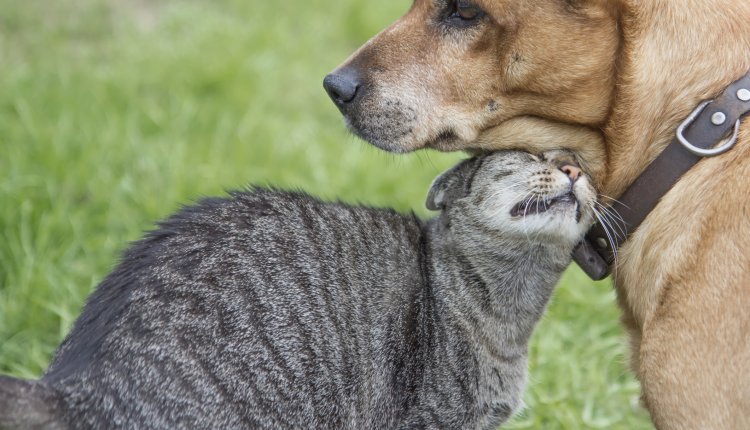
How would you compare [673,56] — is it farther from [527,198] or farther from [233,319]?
[233,319]

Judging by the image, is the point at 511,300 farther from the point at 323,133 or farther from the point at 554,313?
the point at 323,133

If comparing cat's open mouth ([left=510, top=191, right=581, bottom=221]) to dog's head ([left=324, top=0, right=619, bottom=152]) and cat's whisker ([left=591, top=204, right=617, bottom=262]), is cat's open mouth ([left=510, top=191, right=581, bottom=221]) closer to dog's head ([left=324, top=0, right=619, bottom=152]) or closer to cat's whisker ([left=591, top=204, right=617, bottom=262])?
cat's whisker ([left=591, top=204, right=617, bottom=262])

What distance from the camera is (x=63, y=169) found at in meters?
5.06

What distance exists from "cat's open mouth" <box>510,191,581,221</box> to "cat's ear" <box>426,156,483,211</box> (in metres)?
0.31

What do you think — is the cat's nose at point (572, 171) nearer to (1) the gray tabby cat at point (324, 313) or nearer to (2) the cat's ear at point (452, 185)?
(1) the gray tabby cat at point (324, 313)

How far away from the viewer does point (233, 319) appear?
3.01 metres

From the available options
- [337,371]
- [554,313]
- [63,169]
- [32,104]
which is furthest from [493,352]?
[32,104]

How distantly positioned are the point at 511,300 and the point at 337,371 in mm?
739

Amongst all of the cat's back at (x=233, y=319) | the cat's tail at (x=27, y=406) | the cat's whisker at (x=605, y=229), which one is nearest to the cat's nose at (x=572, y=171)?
the cat's whisker at (x=605, y=229)

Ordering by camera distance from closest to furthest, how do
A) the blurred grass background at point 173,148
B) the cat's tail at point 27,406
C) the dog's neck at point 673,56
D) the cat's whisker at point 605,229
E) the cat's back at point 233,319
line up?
the cat's tail at point 27,406 → the cat's back at point 233,319 → the dog's neck at point 673,56 → the cat's whisker at point 605,229 → the blurred grass background at point 173,148

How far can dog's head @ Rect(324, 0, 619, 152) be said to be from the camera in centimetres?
308

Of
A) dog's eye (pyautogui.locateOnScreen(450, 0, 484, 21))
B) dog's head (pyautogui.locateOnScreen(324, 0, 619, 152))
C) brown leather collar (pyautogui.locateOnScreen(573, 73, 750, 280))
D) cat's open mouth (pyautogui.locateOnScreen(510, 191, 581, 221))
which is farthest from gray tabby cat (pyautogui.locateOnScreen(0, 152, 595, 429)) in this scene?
dog's eye (pyautogui.locateOnScreen(450, 0, 484, 21))

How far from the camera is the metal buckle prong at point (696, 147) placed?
9.60 feet

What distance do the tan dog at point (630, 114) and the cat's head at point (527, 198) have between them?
0.25 ft
